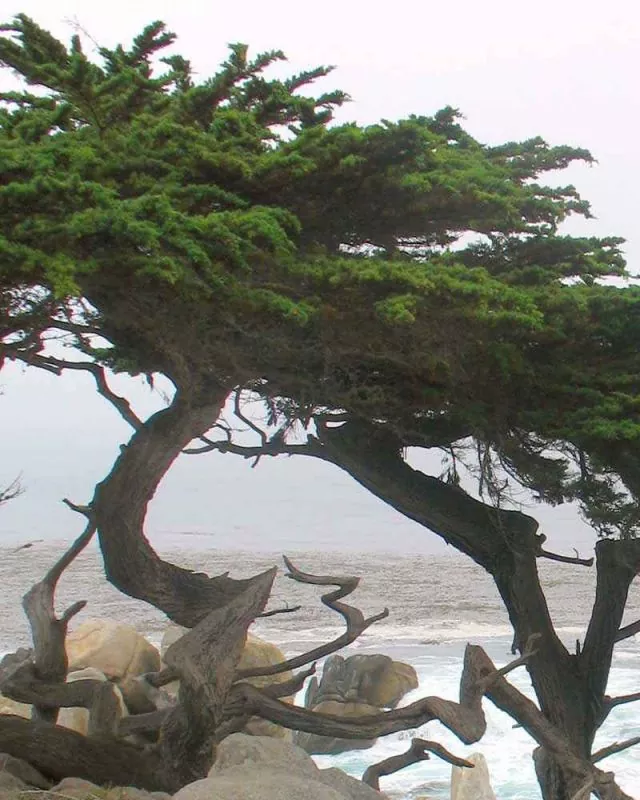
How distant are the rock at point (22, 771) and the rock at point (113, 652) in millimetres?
4742

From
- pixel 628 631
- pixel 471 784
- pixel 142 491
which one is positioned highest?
pixel 142 491

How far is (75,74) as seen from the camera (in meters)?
4.12

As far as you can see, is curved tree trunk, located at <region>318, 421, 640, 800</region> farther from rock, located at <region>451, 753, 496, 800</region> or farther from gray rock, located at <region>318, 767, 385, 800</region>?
rock, located at <region>451, 753, 496, 800</region>

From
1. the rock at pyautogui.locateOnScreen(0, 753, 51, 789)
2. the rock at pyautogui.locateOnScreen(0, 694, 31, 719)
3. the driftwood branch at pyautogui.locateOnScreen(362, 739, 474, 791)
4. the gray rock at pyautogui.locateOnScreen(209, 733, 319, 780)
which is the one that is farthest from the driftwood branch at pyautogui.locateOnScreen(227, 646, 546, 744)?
the rock at pyautogui.locateOnScreen(0, 694, 31, 719)

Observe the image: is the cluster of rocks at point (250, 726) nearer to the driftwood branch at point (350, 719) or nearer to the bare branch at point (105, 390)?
the driftwood branch at point (350, 719)

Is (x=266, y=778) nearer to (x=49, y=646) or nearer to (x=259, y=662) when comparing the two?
(x=49, y=646)

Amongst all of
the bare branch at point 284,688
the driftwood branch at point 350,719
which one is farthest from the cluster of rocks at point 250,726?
the bare branch at point 284,688

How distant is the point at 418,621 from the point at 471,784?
25.9ft

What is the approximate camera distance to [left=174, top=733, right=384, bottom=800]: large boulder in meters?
4.15

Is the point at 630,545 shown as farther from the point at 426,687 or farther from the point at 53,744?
the point at 426,687

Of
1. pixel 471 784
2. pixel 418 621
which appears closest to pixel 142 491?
pixel 471 784

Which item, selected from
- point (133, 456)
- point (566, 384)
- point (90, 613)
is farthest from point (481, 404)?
point (90, 613)

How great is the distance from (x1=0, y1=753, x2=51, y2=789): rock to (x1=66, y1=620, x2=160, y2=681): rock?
4.74 meters

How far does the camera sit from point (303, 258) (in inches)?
190
